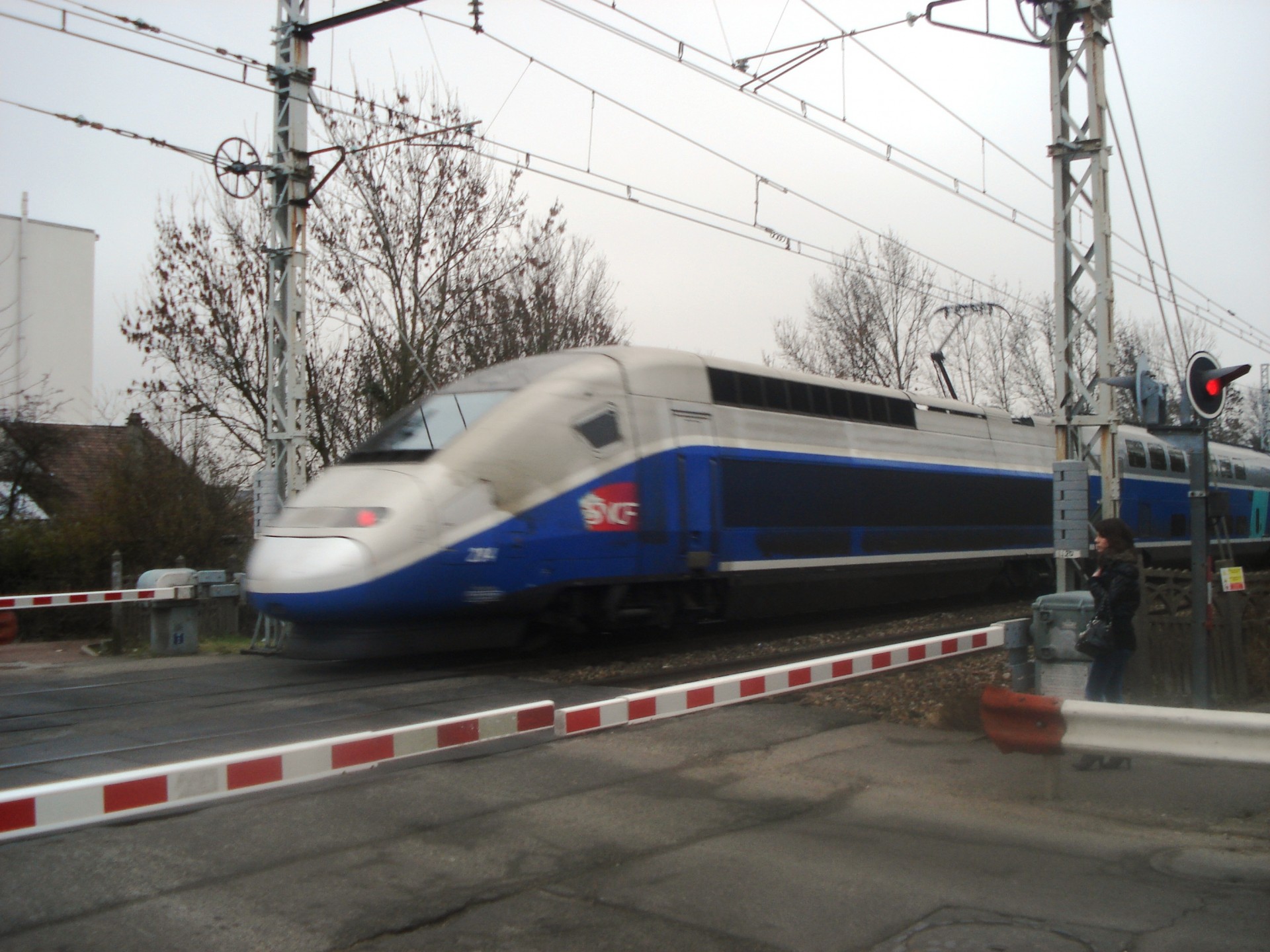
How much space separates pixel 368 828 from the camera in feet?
18.7

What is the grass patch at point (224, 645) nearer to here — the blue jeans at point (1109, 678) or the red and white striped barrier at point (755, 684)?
the red and white striped barrier at point (755, 684)

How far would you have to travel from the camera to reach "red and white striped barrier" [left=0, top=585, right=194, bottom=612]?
525 inches

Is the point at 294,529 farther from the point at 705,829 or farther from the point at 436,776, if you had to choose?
→ the point at 705,829

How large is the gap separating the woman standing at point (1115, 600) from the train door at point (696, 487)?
18.3ft

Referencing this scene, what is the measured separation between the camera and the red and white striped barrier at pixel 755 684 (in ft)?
18.9

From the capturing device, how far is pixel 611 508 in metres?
11.8

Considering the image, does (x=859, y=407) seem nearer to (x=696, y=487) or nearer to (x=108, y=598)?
(x=696, y=487)

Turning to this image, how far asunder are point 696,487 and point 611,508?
142cm

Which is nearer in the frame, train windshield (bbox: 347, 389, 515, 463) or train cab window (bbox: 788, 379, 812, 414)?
train windshield (bbox: 347, 389, 515, 463)

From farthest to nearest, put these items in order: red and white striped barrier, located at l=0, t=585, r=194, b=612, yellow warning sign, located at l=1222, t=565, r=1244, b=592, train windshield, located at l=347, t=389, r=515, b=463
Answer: red and white striped barrier, located at l=0, t=585, r=194, b=612 → train windshield, located at l=347, t=389, r=515, b=463 → yellow warning sign, located at l=1222, t=565, r=1244, b=592

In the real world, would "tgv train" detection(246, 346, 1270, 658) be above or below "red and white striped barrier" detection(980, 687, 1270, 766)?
above

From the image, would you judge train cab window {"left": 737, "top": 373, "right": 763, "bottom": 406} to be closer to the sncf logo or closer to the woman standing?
the sncf logo

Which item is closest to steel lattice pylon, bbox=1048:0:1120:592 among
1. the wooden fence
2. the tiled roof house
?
the wooden fence

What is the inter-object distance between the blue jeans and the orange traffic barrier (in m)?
1.83
